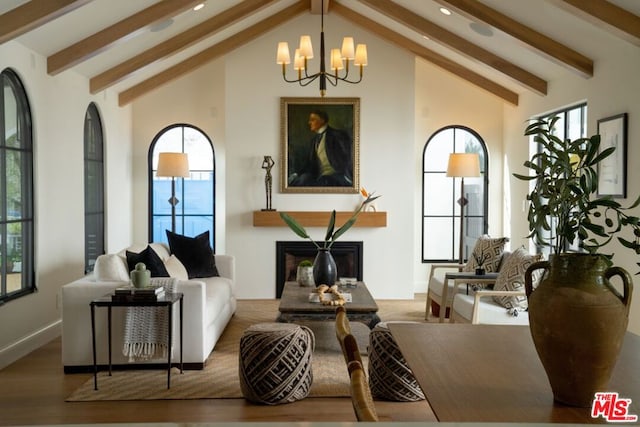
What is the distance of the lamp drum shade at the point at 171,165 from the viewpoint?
318 inches

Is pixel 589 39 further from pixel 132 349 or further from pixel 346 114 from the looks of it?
pixel 132 349

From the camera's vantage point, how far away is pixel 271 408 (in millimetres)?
3939

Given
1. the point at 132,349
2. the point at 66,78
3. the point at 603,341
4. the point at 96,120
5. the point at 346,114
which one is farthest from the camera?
the point at 346,114

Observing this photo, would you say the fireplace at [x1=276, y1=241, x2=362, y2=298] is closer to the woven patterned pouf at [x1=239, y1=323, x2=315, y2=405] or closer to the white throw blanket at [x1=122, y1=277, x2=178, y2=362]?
the white throw blanket at [x1=122, y1=277, x2=178, y2=362]

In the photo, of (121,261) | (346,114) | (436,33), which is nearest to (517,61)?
(436,33)

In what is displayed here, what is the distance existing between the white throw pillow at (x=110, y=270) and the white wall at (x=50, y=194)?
789 millimetres

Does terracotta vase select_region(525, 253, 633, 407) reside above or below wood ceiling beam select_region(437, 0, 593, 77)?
below

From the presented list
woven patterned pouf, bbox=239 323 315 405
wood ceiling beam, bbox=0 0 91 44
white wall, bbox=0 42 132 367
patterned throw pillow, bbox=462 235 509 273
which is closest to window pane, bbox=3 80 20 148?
white wall, bbox=0 42 132 367

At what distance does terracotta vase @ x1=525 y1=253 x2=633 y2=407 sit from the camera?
154 centimetres

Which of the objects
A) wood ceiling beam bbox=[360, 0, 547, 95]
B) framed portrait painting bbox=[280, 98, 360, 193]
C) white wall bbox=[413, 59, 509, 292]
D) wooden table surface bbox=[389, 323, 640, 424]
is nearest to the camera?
wooden table surface bbox=[389, 323, 640, 424]

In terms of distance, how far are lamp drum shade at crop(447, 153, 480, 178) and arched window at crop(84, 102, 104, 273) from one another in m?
4.13

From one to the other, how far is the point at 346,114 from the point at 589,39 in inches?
128

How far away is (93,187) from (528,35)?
487 cm

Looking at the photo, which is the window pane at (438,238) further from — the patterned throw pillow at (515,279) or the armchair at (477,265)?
the patterned throw pillow at (515,279)
